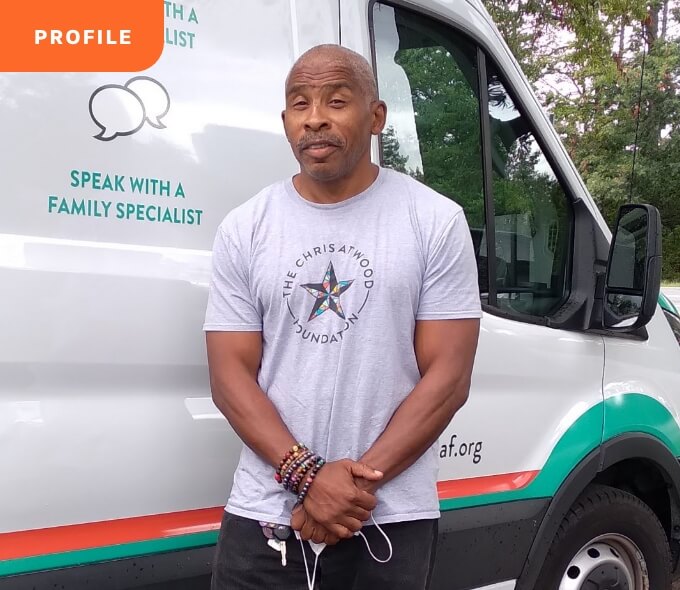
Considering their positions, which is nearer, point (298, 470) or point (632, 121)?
point (298, 470)

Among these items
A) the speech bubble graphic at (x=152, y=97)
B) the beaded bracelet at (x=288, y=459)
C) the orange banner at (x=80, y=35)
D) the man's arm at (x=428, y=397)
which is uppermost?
the orange banner at (x=80, y=35)

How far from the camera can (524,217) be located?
8.71ft

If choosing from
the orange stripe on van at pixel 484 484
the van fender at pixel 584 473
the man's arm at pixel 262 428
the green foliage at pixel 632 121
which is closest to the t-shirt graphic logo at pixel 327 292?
the man's arm at pixel 262 428

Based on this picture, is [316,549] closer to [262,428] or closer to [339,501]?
[339,501]

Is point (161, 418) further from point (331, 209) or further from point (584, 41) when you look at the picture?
point (584, 41)

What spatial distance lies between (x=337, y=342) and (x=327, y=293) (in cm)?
10

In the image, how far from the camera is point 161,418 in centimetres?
183

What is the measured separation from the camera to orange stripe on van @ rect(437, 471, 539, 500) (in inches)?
92.7

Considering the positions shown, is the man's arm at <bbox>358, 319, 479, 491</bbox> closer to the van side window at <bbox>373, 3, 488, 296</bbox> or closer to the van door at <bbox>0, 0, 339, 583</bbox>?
the van door at <bbox>0, 0, 339, 583</bbox>

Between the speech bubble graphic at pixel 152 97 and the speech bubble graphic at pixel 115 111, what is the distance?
0.01 metres

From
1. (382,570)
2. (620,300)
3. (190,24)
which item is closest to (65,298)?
(190,24)

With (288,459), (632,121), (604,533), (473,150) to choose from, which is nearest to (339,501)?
(288,459)

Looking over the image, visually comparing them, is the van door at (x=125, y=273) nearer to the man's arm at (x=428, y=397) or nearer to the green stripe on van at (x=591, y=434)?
the man's arm at (x=428, y=397)

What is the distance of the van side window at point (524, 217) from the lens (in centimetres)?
254
